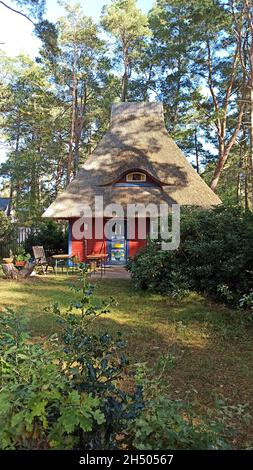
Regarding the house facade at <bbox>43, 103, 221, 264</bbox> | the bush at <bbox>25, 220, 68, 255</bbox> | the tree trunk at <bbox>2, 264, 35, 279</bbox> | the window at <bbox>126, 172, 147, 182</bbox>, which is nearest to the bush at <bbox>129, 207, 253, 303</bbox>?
the tree trunk at <bbox>2, 264, 35, 279</bbox>

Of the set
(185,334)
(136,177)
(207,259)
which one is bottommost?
(185,334)

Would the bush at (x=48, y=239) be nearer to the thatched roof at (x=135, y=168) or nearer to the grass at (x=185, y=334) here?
the thatched roof at (x=135, y=168)

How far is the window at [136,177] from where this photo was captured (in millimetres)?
16922

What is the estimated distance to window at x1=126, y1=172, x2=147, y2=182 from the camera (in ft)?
55.5

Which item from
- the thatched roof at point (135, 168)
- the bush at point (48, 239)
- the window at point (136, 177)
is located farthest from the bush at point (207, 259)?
the bush at point (48, 239)

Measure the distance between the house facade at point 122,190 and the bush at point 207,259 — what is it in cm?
563

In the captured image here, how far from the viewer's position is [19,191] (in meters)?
32.2

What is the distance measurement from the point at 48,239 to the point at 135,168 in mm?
5211

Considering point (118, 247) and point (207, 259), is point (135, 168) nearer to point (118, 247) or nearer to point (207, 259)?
point (118, 247)

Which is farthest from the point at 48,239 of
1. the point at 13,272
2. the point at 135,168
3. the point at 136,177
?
the point at 13,272

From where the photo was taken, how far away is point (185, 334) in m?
5.86

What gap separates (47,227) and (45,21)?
31.7ft

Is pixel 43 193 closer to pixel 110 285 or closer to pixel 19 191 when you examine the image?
pixel 19 191
